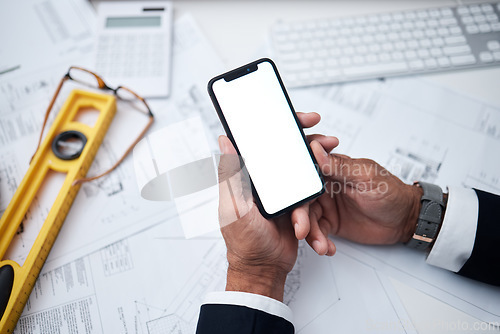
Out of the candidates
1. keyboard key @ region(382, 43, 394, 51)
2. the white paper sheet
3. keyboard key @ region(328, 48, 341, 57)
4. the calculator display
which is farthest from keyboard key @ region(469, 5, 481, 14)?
the calculator display

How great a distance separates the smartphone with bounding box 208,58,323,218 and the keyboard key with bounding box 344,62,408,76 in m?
0.23

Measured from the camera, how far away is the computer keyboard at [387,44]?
0.73m

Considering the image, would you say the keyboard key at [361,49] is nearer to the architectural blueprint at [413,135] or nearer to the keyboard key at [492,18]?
the architectural blueprint at [413,135]

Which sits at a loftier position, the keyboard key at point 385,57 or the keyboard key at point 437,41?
the keyboard key at point 437,41

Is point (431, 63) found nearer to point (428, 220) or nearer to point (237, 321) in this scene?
point (428, 220)

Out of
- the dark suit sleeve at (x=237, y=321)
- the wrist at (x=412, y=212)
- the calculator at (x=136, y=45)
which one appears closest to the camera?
the dark suit sleeve at (x=237, y=321)

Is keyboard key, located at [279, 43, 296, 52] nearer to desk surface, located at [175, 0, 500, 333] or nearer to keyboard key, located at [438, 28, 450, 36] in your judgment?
desk surface, located at [175, 0, 500, 333]

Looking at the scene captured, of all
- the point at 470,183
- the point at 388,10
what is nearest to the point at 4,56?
the point at 388,10

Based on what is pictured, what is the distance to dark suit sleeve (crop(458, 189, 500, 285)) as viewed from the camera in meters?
0.56

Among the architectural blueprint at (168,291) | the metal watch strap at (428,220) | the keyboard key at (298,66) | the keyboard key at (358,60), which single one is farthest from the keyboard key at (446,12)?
the architectural blueprint at (168,291)

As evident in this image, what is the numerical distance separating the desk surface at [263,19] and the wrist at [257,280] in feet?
1.40

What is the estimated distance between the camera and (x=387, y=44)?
2.47 ft

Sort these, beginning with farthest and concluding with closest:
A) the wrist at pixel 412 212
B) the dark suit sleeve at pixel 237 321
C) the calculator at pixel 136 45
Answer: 1. the calculator at pixel 136 45
2. the wrist at pixel 412 212
3. the dark suit sleeve at pixel 237 321

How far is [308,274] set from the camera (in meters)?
0.59
